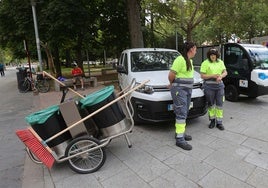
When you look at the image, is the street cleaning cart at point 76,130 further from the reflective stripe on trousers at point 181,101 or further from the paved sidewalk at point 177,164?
the reflective stripe on trousers at point 181,101

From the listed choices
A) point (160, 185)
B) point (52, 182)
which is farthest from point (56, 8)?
point (160, 185)

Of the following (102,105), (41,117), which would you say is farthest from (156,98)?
(41,117)

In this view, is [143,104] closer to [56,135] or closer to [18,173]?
[56,135]

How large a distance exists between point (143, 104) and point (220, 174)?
77.9 inches

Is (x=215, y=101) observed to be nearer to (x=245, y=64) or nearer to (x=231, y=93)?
(x=245, y=64)

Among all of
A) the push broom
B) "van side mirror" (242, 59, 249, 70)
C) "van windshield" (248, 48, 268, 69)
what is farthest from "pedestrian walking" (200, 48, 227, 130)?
the push broom

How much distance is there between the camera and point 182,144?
392cm

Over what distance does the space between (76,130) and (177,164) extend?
1577 millimetres

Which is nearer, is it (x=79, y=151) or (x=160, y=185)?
(x=160, y=185)

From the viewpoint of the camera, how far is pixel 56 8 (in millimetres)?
10180

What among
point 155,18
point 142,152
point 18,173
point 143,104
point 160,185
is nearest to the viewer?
point 160,185

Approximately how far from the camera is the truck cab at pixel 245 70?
20.2 feet

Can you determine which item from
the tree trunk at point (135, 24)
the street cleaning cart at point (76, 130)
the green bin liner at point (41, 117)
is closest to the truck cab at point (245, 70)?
the tree trunk at point (135, 24)

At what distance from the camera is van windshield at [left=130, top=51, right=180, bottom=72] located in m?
5.77
